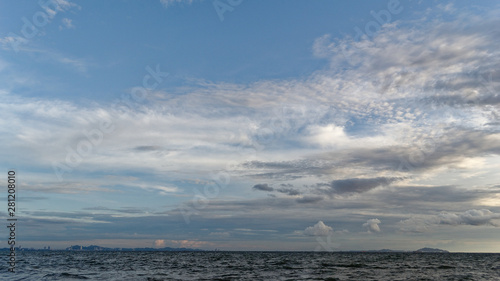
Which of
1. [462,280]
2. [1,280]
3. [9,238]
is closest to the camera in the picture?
[9,238]

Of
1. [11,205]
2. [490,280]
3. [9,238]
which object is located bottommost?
[490,280]

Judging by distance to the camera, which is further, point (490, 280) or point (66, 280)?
point (490, 280)

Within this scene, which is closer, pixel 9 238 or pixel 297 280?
pixel 9 238

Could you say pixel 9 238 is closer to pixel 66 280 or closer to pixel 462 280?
pixel 66 280

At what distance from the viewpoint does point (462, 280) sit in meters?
58.7

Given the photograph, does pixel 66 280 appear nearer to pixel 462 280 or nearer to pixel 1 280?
pixel 1 280

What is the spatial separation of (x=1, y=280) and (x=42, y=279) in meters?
5.41

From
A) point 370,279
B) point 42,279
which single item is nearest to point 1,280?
point 42,279

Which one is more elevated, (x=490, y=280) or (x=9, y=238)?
(x=9, y=238)

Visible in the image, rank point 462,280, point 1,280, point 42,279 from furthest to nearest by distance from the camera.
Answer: point 462,280 → point 42,279 → point 1,280

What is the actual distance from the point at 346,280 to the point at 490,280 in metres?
26.3

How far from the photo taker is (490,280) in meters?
59.4

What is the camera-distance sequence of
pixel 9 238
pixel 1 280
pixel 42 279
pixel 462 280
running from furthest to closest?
1. pixel 462 280
2. pixel 42 279
3. pixel 1 280
4. pixel 9 238

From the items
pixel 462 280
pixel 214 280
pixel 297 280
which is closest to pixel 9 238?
pixel 214 280
